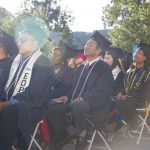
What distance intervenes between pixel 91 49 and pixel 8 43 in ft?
4.33

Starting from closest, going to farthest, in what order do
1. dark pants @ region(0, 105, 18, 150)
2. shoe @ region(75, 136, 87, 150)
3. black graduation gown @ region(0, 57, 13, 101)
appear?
dark pants @ region(0, 105, 18, 150)
black graduation gown @ region(0, 57, 13, 101)
shoe @ region(75, 136, 87, 150)

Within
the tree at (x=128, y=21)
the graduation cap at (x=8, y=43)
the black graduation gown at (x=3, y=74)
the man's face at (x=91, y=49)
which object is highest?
the graduation cap at (x=8, y=43)

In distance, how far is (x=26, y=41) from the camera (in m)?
5.65

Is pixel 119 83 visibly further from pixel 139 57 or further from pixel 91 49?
pixel 91 49

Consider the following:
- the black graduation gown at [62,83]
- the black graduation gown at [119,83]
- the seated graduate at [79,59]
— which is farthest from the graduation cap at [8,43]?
the seated graduate at [79,59]

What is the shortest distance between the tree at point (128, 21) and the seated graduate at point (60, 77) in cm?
2063


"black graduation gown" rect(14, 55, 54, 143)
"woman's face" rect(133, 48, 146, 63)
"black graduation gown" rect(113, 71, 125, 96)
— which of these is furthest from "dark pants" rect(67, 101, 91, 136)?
"black graduation gown" rect(113, 71, 125, 96)

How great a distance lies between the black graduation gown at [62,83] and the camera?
25.8 ft

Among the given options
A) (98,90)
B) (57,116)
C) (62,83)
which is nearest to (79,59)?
(62,83)

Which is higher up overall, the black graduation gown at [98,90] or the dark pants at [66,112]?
the black graduation gown at [98,90]

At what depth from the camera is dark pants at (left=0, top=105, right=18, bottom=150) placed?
17.0 feet

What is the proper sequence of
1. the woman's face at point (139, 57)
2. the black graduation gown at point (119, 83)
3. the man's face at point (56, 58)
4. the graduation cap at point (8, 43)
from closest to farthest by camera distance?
1. the graduation cap at point (8, 43)
2. the man's face at point (56, 58)
3. the woman's face at point (139, 57)
4. the black graduation gown at point (119, 83)

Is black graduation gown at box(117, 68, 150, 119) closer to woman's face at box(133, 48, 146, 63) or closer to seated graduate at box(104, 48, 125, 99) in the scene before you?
woman's face at box(133, 48, 146, 63)

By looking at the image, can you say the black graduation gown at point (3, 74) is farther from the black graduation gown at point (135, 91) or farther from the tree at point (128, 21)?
the tree at point (128, 21)
